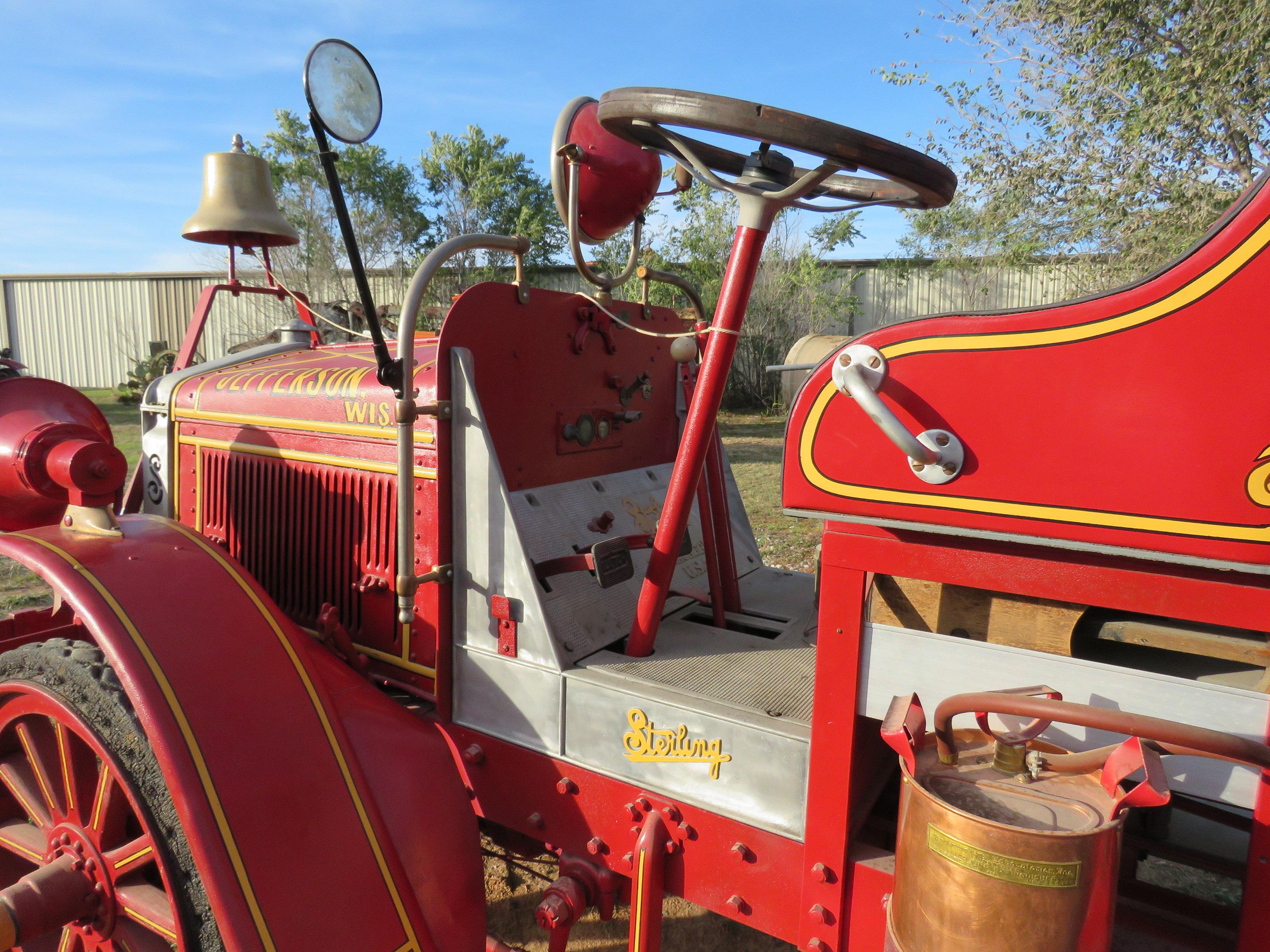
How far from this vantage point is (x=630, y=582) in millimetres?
2475

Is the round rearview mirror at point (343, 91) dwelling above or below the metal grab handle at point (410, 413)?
above

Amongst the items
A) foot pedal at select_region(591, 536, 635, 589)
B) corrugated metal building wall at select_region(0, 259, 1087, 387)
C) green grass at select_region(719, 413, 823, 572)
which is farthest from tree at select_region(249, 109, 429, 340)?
foot pedal at select_region(591, 536, 635, 589)

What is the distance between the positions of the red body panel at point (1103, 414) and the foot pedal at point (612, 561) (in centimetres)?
74

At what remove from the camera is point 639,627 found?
2023 millimetres

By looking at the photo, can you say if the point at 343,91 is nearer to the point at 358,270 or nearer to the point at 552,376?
the point at 358,270

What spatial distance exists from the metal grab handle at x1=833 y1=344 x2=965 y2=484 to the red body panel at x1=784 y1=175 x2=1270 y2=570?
0.05 feet

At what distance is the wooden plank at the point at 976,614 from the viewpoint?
4.28 feet

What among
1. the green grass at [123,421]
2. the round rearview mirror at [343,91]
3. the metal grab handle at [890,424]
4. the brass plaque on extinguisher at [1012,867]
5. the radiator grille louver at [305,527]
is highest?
the round rearview mirror at [343,91]

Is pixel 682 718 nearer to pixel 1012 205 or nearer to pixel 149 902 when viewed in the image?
pixel 149 902

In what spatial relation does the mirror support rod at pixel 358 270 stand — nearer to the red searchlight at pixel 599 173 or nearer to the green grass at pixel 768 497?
the red searchlight at pixel 599 173

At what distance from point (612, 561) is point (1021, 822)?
3.47 feet

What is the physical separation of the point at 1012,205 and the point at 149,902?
437 inches

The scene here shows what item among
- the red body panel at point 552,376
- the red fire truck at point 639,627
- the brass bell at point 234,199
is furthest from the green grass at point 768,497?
the brass bell at point 234,199

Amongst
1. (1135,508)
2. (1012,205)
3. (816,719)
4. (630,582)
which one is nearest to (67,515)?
(630,582)
